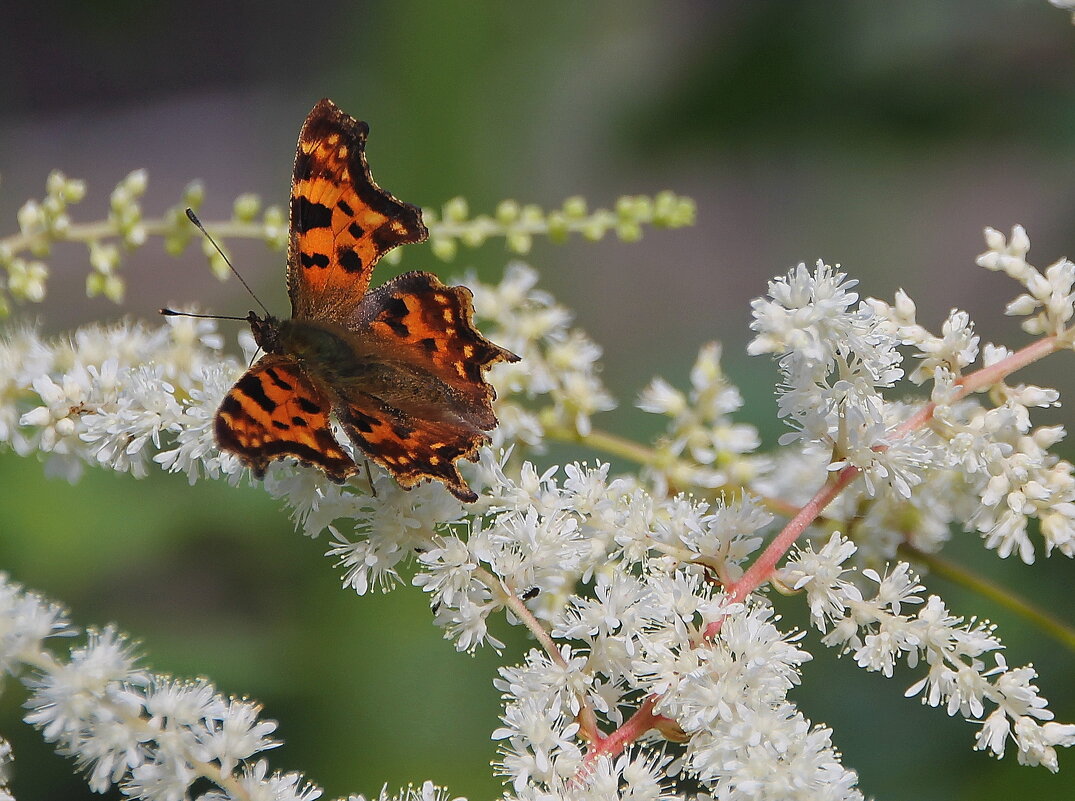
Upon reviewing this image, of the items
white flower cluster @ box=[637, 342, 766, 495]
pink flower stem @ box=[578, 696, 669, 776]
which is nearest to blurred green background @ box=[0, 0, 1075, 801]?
white flower cluster @ box=[637, 342, 766, 495]

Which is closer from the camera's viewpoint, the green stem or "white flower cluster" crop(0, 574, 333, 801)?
"white flower cluster" crop(0, 574, 333, 801)

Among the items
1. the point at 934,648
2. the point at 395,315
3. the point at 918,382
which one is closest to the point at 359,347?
the point at 395,315

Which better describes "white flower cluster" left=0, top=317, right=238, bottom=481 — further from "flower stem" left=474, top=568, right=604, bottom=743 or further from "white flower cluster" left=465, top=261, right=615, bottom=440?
"white flower cluster" left=465, top=261, right=615, bottom=440

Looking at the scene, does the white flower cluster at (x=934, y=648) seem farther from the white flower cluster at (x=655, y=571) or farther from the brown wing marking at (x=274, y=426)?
the brown wing marking at (x=274, y=426)

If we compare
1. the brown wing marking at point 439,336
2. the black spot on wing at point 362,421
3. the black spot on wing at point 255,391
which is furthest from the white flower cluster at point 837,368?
the black spot on wing at point 255,391

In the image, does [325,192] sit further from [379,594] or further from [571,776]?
[379,594]

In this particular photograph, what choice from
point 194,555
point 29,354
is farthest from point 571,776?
point 194,555
